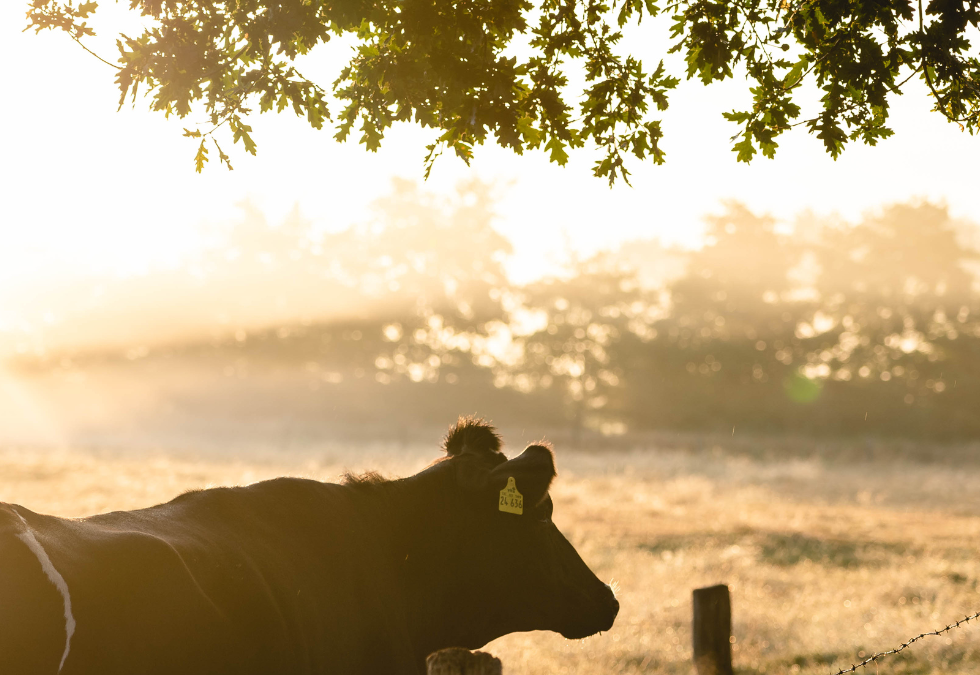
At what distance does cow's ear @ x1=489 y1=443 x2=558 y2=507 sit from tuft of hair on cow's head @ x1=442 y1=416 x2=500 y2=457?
442 mm

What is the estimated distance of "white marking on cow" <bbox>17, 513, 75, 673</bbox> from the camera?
9.25 feet

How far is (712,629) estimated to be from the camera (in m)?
6.00

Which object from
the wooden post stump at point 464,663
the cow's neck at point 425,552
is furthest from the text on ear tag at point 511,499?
the wooden post stump at point 464,663

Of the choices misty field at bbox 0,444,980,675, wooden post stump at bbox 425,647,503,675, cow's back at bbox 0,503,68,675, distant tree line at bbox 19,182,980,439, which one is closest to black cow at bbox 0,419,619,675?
cow's back at bbox 0,503,68,675

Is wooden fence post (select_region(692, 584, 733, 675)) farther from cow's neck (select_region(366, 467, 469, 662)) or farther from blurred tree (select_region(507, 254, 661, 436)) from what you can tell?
blurred tree (select_region(507, 254, 661, 436))

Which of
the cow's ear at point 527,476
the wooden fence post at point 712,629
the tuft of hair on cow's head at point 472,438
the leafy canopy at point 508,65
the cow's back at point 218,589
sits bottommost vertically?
the wooden fence post at point 712,629

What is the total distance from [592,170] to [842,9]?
1.81m

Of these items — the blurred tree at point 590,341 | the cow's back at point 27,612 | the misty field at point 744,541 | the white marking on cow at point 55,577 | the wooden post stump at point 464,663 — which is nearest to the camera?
the cow's back at point 27,612

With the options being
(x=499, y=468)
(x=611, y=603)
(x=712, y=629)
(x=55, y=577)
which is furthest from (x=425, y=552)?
(x=712, y=629)

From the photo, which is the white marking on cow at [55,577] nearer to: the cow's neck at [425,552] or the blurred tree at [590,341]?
the cow's neck at [425,552]

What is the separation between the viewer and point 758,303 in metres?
47.1

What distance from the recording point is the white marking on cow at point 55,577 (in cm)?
282

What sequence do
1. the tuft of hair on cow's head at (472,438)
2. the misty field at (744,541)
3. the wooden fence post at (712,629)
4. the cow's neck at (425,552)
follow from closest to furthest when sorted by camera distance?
the cow's neck at (425,552) < the tuft of hair on cow's head at (472,438) < the wooden fence post at (712,629) < the misty field at (744,541)

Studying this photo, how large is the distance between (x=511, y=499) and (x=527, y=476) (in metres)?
0.17
